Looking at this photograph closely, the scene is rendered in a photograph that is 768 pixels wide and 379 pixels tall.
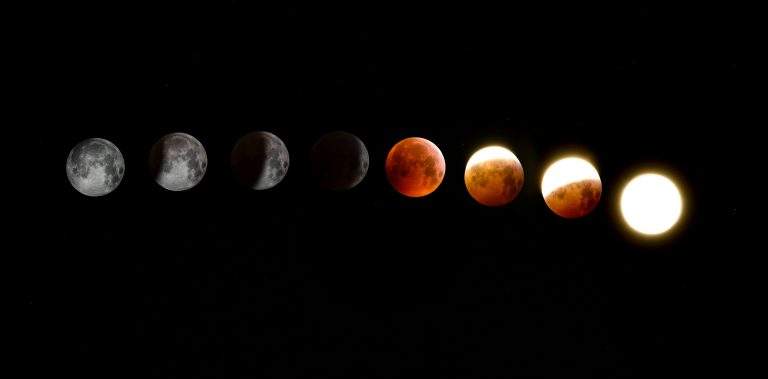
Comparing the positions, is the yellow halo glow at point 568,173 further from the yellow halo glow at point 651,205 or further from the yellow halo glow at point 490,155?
the yellow halo glow at point 651,205

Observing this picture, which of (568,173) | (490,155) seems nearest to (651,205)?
(568,173)

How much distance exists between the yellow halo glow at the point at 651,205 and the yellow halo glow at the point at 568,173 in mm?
1124

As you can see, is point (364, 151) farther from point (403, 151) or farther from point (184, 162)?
point (184, 162)

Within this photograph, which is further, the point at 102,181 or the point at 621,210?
the point at 621,210

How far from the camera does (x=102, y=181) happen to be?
532 cm

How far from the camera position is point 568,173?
556cm

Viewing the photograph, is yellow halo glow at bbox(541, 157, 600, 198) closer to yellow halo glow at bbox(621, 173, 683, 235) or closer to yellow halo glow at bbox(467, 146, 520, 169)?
yellow halo glow at bbox(467, 146, 520, 169)

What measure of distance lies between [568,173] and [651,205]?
1.41 m

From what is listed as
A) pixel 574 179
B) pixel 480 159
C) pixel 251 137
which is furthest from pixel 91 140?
pixel 574 179

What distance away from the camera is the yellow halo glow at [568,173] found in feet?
18.2

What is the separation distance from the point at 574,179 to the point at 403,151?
5.14ft

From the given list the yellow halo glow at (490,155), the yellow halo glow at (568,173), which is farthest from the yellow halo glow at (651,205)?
the yellow halo glow at (490,155)

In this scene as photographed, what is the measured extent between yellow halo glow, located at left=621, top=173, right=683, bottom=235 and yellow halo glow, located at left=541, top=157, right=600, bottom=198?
112 centimetres

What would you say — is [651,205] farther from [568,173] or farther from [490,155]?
[490,155]
